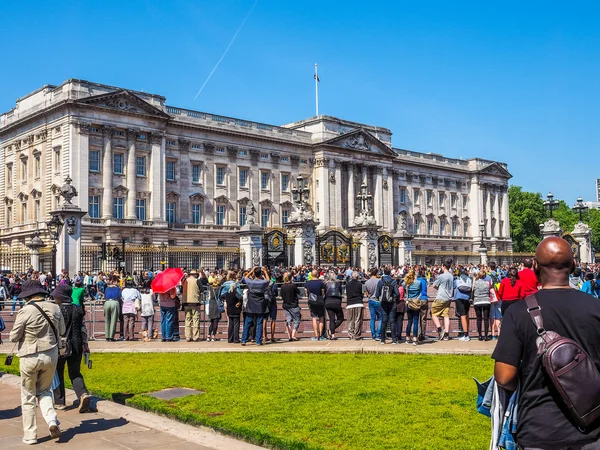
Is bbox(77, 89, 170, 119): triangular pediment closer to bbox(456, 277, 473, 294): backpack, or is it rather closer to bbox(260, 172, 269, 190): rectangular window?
bbox(260, 172, 269, 190): rectangular window

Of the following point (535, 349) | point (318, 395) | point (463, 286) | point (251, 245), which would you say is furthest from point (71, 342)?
point (251, 245)

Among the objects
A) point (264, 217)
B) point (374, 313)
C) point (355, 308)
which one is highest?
point (264, 217)

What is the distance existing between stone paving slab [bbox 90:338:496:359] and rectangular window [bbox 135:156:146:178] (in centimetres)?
4165

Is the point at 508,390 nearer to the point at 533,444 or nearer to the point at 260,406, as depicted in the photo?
the point at 533,444

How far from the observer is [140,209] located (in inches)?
2254

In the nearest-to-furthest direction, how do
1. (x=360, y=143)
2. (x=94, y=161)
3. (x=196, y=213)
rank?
1. (x=94, y=161)
2. (x=196, y=213)
3. (x=360, y=143)

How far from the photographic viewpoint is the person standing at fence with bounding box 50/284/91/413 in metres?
9.63

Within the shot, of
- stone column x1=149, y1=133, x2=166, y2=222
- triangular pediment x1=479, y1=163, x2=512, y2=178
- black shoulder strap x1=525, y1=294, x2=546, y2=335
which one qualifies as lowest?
black shoulder strap x1=525, y1=294, x2=546, y2=335

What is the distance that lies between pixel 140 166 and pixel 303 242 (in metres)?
26.7

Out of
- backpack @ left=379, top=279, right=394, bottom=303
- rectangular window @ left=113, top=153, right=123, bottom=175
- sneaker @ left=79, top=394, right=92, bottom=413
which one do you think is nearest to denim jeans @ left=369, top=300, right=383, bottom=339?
backpack @ left=379, top=279, right=394, bottom=303

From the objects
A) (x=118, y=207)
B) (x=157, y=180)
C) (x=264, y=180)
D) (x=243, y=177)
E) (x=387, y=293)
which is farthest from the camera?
(x=264, y=180)

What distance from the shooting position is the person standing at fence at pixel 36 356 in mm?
7926

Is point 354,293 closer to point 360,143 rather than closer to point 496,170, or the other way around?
point 360,143

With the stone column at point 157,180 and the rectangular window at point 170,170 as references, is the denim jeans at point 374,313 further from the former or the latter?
the rectangular window at point 170,170
